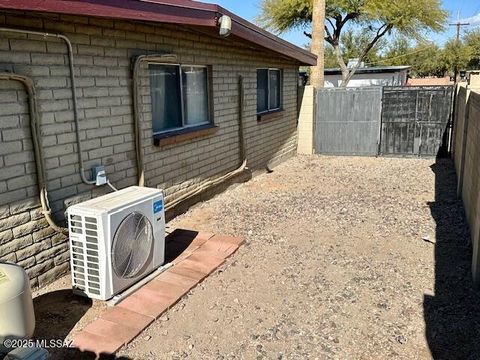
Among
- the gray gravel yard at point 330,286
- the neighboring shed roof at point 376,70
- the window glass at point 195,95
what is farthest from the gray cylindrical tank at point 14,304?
the neighboring shed roof at point 376,70

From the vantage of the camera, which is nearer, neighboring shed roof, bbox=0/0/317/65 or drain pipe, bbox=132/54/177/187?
neighboring shed roof, bbox=0/0/317/65

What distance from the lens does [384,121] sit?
11.4 metres

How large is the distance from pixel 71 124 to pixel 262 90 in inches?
235

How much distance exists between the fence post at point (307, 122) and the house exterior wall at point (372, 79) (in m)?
15.0

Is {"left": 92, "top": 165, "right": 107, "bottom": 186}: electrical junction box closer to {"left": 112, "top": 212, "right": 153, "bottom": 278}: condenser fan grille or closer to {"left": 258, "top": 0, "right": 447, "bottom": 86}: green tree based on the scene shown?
{"left": 112, "top": 212, "right": 153, "bottom": 278}: condenser fan grille

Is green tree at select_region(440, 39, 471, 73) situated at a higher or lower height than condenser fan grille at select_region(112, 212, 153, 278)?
higher

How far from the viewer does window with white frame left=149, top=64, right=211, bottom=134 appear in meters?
5.78

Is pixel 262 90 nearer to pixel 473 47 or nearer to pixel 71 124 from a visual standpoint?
pixel 71 124

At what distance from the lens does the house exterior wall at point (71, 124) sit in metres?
3.64

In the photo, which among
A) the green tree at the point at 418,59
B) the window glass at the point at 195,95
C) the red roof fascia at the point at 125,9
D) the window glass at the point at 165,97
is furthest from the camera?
the green tree at the point at 418,59

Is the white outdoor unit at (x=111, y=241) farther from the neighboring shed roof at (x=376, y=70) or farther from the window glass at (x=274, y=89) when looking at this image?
the neighboring shed roof at (x=376, y=70)

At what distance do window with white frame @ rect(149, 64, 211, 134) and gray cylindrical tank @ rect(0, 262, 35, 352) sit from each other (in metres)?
3.24

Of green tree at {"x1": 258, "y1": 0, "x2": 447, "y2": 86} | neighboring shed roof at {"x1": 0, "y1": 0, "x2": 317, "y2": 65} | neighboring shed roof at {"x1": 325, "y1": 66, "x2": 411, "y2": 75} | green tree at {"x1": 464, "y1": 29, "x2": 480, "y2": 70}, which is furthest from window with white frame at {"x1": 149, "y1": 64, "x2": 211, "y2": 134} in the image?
green tree at {"x1": 464, "y1": 29, "x2": 480, "y2": 70}

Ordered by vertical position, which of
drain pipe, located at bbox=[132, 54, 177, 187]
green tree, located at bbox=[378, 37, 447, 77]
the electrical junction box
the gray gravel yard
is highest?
green tree, located at bbox=[378, 37, 447, 77]
